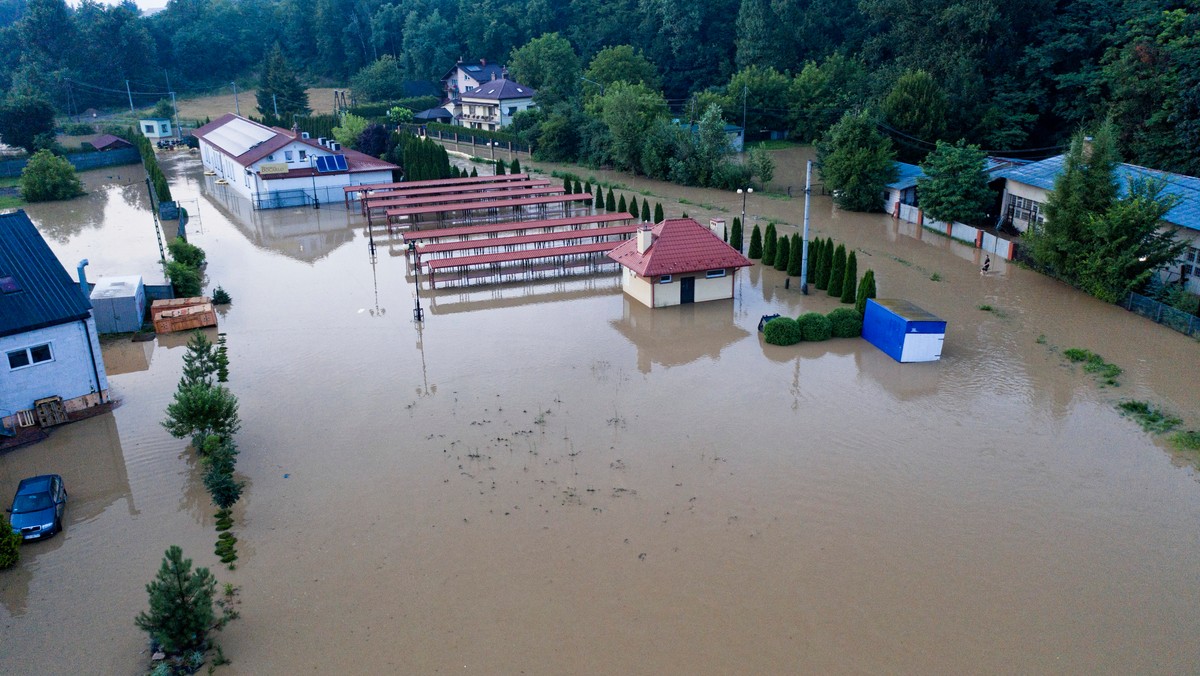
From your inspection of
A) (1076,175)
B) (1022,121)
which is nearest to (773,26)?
(1022,121)

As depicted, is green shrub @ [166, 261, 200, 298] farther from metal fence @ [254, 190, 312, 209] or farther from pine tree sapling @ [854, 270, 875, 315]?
pine tree sapling @ [854, 270, 875, 315]

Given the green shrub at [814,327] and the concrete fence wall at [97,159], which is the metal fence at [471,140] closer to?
the concrete fence wall at [97,159]

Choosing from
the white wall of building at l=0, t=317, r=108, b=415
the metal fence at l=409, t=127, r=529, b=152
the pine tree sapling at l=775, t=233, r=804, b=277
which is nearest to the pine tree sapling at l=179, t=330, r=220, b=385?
the white wall of building at l=0, t=317, r=108, b=415

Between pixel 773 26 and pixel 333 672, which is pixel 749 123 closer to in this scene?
pixel 773 26

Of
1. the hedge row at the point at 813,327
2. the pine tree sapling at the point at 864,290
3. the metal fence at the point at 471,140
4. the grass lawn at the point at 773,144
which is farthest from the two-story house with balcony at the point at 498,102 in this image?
the hedge row at the point at 813,327

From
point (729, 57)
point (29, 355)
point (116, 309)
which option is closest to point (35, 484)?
point (29, 355)
